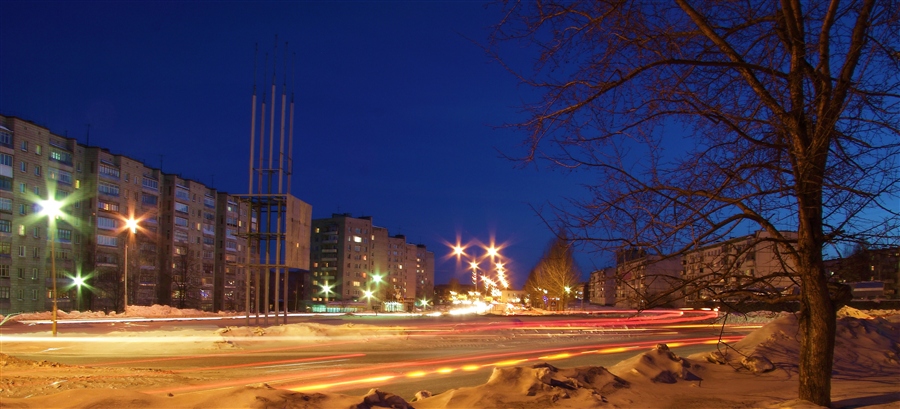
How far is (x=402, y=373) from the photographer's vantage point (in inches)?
567

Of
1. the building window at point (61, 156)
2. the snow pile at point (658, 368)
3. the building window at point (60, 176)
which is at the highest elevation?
the building window at point (61, 156)

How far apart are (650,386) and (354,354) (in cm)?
1167

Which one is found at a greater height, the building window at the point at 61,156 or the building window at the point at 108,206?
the building window at the point at 61,156

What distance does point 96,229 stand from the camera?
71188 millimetres

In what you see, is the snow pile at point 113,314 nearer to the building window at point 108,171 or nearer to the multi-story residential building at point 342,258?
the building window at point 108,171

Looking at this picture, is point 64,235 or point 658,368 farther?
point 64,235

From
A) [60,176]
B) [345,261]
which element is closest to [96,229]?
[60,176]

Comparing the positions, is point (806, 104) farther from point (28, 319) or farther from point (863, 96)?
point (28, 319)

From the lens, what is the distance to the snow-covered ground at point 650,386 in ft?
20.0

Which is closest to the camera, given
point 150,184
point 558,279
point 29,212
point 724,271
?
point 724,271

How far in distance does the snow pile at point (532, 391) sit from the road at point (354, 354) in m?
3.83

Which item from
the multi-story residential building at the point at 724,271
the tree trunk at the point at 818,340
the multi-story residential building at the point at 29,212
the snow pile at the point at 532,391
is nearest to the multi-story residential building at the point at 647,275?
the multi-story residential building at the point at 724,271

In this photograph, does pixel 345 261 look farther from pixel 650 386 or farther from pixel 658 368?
pixel 650 386

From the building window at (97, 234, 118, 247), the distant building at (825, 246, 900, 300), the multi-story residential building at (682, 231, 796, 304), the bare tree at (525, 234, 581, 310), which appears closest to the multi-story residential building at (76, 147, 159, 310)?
the building window at (97, 234, 118, 247)
